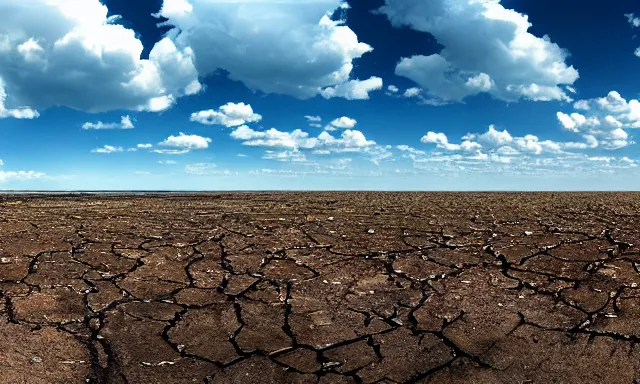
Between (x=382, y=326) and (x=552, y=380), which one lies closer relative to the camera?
(x=552, y=380)

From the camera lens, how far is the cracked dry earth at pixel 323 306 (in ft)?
14.2

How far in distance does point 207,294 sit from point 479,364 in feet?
11.7

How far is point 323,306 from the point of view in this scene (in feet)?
18.7

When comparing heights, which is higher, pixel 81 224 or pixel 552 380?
pixel 81 224

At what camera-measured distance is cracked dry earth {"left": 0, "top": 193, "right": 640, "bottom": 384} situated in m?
4.34

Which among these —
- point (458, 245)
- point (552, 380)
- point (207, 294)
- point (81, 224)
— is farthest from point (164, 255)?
point (552, 380)

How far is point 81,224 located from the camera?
10.7m

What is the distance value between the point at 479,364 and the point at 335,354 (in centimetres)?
139

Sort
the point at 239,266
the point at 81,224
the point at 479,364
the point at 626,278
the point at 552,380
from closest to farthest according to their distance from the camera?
the point at 552,380 < the point at 479,364 < the point at 626,278 < the point at 239,266 < the point at 81,224

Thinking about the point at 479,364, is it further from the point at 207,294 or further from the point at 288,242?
the point at 288,242

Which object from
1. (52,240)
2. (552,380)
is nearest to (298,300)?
(552,380)

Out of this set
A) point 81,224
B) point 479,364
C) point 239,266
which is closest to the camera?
point 479,364

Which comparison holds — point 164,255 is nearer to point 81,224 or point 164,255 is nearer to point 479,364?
point 81,224

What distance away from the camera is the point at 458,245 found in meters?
8.13
